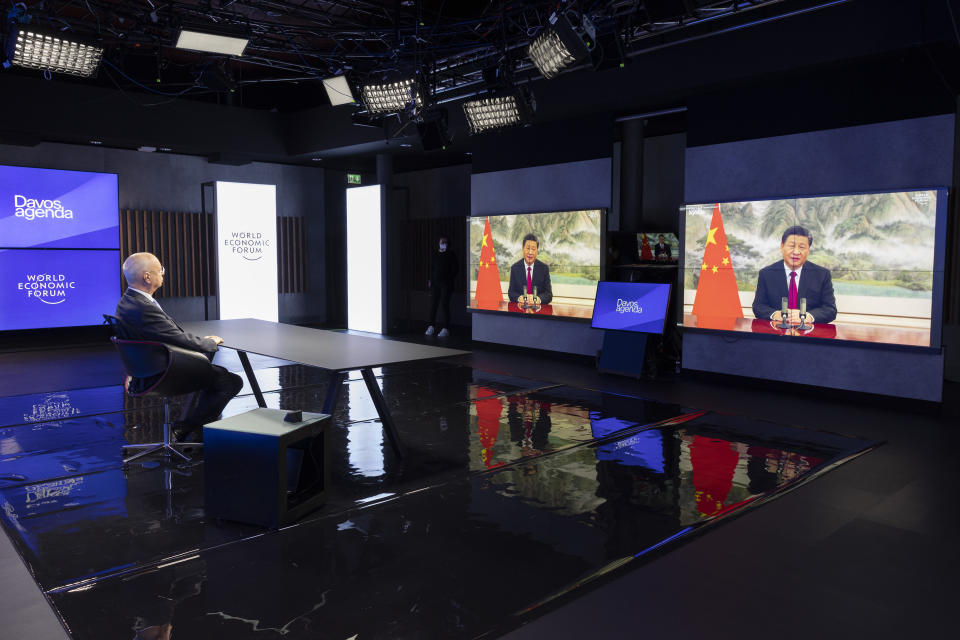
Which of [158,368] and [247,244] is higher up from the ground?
[247,244]

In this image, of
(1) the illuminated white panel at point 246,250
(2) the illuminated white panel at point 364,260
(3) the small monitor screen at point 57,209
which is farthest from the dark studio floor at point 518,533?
(2) the illuminated white panel at point 364,260

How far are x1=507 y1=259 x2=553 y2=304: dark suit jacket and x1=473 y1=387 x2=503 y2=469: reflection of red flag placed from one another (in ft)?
6.75

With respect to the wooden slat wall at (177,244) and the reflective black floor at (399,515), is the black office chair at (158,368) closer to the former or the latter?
the reflective black floor at (399,515)

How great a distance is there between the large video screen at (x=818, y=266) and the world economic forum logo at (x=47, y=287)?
26.5 ft

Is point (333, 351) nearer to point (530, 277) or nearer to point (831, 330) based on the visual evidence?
point (831, 330)

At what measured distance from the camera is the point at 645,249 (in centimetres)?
738

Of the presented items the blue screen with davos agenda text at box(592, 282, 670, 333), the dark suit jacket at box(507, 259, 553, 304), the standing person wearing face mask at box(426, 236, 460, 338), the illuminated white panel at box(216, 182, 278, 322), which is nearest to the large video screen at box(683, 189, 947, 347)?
the blue screen with davos agenda text at box(592, 282, 670, 333)

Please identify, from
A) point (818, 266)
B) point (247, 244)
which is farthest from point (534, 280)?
point (247, 244)

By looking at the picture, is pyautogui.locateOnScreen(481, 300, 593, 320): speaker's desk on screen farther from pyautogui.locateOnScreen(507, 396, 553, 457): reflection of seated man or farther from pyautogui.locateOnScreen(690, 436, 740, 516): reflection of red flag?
pyautogui.locateOnScreen(690, 436, 740, 516): reflection of red flag

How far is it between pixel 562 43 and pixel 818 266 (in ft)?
9.52

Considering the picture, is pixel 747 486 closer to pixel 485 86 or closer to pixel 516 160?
pixel 485 86

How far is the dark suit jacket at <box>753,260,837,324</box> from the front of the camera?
586cm

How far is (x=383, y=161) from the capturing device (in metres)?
10.4

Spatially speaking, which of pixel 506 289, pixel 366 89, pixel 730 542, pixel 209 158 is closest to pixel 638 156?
pixel 506 289
